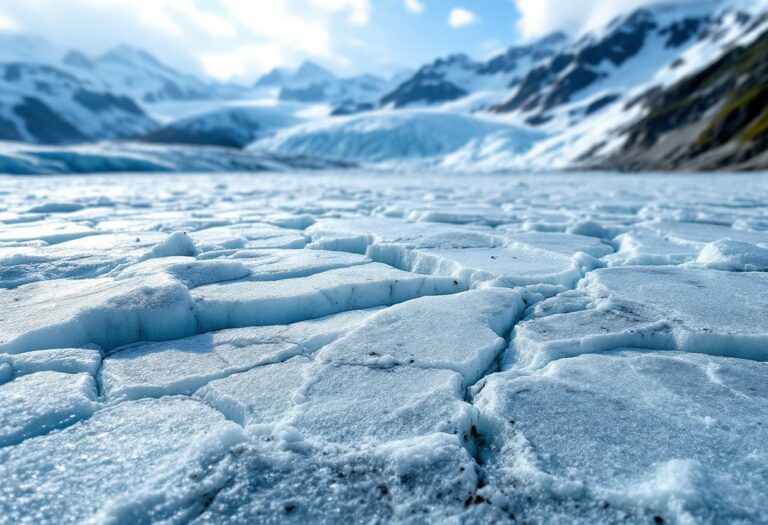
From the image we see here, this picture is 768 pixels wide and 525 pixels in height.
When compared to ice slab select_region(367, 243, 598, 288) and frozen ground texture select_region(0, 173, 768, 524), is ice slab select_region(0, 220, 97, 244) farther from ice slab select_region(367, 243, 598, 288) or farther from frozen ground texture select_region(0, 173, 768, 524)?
ice slab select_region(367, 243, 598, 288)

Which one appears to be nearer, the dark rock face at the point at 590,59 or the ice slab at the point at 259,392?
the ice slab at the point at 259,392

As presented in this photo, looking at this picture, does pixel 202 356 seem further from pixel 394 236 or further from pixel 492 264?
pixel 394 236

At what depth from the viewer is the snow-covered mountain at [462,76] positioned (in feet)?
513

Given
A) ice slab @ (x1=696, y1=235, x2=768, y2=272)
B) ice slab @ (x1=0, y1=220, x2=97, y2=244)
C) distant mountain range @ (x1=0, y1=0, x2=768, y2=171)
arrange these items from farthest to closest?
distant mountain range @ (x1=0, y1=0, x2=768, y2=171)
ice slab @ (x1=0, y1=220, x2=97, y2=244)
ice slab @ (x1=696, y1=235, x2=768, y2=272)

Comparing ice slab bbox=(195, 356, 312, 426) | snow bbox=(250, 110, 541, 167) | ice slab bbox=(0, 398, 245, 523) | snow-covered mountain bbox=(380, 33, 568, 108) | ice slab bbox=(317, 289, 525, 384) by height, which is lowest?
ice slab bbox=(0, 398, 245, 523)

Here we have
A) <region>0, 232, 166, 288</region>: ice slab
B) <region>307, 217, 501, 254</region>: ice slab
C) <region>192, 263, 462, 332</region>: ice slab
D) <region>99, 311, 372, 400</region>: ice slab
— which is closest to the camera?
<region>99, 311, 372, 400</region>: ice slab

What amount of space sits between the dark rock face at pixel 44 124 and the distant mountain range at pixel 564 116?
0.33m

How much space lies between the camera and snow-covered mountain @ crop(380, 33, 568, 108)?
15650 centimetres

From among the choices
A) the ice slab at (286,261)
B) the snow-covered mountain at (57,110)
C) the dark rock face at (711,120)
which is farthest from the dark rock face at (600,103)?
the snow-covered mountain at (57,110)

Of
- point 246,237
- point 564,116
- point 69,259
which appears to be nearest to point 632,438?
point 69,259

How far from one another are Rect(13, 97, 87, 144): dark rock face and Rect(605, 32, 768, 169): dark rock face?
107 metres

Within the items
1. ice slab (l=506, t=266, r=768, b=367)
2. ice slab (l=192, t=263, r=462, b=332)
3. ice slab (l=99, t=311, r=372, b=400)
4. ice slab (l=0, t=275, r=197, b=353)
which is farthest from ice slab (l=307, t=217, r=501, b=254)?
ice slab (l=0, t=275, r=197, b=353)

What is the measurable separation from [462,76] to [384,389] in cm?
18596

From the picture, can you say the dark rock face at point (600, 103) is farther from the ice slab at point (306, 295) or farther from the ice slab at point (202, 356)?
the ice slab at point (202, 356)
